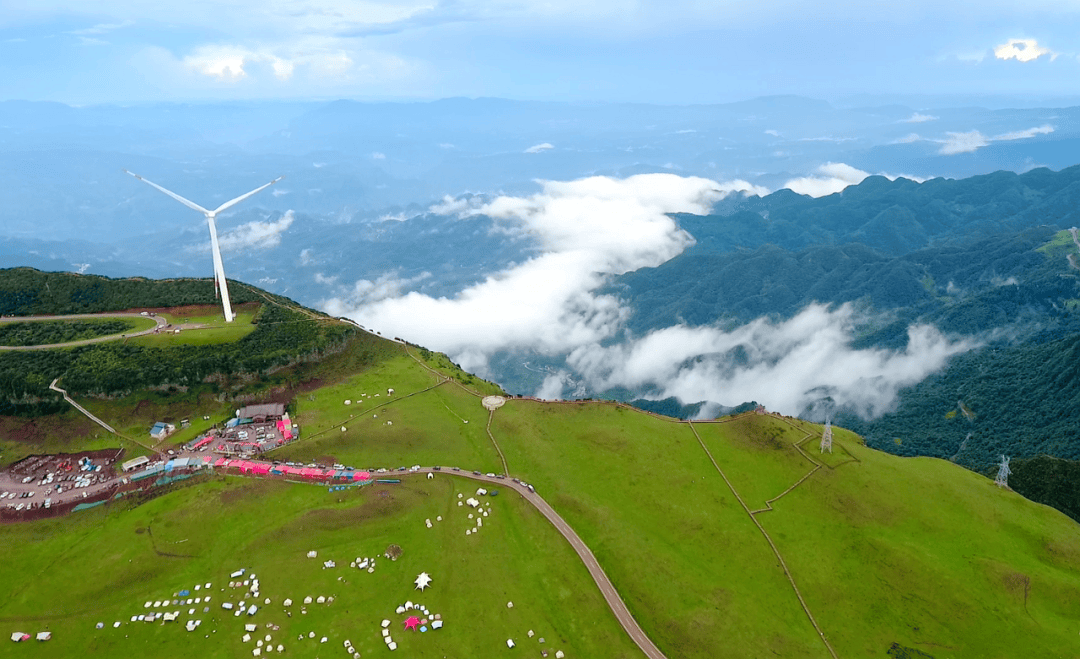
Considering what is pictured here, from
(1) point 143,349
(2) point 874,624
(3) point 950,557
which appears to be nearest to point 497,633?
(2) point 874,624

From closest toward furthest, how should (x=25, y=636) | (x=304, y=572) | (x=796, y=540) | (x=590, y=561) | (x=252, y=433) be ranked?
(x=25, y=636), (x=304, y=572), (x=590, y=561), (x=796, y=540), (x=252, y=433)

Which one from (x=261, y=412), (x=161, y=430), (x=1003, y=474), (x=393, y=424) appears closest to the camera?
(x=161, y=430)

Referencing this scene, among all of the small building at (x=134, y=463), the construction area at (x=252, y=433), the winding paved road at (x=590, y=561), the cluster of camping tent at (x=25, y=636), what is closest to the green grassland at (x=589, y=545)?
the cluster of camping tent at (x=25, y=636)

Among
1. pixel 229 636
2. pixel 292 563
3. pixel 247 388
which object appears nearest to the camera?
pixel 229 636

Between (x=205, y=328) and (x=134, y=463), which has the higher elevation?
(x=205, y=328)

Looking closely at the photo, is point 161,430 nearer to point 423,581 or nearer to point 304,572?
point 304,572

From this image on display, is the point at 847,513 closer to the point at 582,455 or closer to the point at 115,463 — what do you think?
the point at 582,455

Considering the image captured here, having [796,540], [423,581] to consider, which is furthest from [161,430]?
[796,540]

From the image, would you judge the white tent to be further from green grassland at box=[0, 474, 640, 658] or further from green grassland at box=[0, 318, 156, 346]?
green grassland at box=[0, 318, 156, 346]
